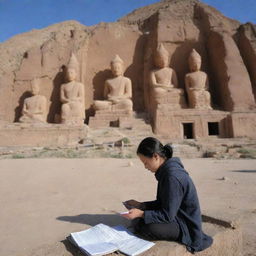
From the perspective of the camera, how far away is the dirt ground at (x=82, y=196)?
267 cm

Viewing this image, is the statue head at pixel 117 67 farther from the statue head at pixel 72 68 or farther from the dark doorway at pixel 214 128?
the dark doorway at pixel 214 128

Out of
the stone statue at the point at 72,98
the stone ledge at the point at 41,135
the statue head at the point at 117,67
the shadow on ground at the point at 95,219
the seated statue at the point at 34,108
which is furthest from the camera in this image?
the statue head at the point at 117,67

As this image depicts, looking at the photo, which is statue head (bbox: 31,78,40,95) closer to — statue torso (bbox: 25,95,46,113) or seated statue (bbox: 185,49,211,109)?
statue torso (bbox: 25,95,46,113)

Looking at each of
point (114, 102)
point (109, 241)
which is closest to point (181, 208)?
Answer: point (109, 241)

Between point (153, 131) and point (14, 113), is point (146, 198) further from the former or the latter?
point (14, 113)

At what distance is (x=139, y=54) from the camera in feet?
60.3

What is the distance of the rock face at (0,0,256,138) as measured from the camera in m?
15.8

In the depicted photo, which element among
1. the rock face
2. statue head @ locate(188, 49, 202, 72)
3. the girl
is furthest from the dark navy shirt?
statue head @ locate(188, 49, 202, 72)

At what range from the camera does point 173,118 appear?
45.1 feet

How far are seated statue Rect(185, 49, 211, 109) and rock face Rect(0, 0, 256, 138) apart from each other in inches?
40.4

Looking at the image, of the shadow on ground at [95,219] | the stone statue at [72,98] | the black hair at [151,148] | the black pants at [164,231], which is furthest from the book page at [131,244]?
the stone statue at [72,98]

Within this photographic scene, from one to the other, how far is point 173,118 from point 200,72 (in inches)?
163

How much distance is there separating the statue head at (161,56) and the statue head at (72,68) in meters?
5.22

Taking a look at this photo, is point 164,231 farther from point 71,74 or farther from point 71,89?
point 71,74
